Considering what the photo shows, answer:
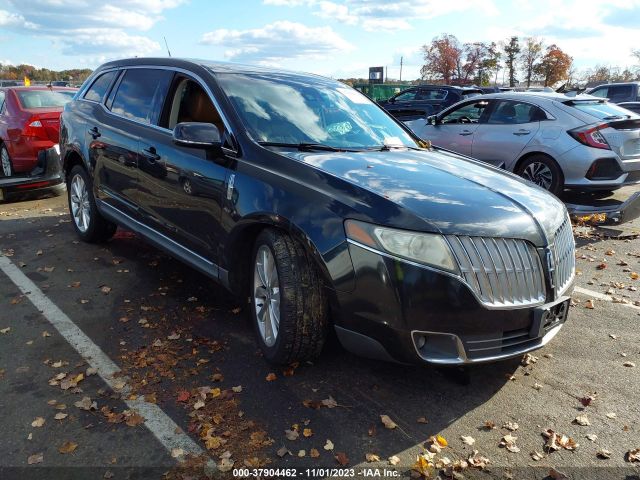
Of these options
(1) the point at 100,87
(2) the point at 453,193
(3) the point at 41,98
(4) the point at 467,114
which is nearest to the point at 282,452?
(2) the point at 453,193

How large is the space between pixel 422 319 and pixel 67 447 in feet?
6.11

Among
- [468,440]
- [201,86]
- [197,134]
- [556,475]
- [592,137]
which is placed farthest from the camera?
Result: [592,137]

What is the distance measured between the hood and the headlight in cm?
5

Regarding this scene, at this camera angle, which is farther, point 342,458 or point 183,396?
point 183,396

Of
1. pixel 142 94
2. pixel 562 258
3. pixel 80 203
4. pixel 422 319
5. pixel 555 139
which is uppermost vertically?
pixel 142 94

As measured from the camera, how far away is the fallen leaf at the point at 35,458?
2674 millimetres

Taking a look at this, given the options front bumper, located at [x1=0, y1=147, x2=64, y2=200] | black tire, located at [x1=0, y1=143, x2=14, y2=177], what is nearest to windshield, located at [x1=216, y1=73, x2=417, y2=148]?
front bumper, located at [x1=0, y1=147, x2=64, y2=200]

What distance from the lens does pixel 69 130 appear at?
629cm

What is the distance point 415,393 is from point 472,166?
1.70 meters

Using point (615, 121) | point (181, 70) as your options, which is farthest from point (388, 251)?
point (615, 121)

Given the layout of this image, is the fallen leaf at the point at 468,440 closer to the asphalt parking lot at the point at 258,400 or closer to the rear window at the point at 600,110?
the asphalt parking lot at the point at 258,400

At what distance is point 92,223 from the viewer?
604 cm

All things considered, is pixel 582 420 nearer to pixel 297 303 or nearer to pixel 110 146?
pixel 297 303

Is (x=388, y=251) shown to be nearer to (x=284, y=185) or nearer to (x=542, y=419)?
(x=284, y=185)
